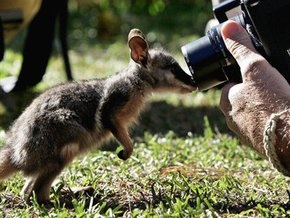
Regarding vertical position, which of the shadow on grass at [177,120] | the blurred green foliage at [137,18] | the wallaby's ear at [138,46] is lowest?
the shadow on grass at [177,120]

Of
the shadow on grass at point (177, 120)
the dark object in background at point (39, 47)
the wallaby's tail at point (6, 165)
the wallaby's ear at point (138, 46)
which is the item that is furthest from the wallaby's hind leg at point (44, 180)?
the dark object in background at point (39, 47)

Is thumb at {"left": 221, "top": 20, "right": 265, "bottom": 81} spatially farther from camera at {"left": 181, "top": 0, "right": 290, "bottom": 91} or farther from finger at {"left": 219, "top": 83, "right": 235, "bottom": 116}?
finger at {"left": 219, "top": 83, "right": 235, "bottom": 116}

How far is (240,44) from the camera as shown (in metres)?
3.86

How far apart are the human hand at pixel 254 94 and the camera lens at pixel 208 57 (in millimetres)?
77

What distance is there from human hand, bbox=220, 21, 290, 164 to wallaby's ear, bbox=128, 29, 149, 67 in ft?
2.22

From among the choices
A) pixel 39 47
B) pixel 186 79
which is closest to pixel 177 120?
pixel 39 47

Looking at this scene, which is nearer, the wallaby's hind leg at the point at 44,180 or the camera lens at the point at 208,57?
the camera lens at the point at 208,57

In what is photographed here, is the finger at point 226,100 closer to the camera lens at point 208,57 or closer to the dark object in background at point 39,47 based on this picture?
the camera lens at point 208,57

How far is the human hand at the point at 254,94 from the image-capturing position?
3.76m

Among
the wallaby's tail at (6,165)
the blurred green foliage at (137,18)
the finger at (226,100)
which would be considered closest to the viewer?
the finger at (226,100)

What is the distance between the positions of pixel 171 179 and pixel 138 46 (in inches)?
30.8

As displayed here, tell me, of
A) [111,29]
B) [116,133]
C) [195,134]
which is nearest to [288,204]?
[116,133]

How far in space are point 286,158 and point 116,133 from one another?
1.02 m

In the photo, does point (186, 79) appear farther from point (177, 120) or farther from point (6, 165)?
point (177, 120)
